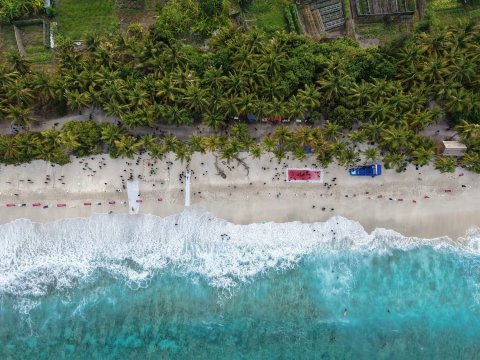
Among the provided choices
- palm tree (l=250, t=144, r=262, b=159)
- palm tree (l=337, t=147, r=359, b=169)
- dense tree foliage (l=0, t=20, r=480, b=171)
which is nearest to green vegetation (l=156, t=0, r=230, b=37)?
dense tree foliage (l=0, t=20, r=480, b=171)

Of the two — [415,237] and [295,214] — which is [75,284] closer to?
[295,214]

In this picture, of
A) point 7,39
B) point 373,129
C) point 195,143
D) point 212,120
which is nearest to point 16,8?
point 7,39

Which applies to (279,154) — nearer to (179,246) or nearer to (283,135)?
(283,135)

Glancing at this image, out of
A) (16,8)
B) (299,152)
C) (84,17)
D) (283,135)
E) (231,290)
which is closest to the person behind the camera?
(283,135)

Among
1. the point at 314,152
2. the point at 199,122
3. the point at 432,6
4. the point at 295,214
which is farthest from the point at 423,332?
the point at 432,6

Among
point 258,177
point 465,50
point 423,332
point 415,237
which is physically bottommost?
point 423,332

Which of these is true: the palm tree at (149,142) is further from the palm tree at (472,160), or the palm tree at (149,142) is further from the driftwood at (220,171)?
the palm tree at (472,160)
